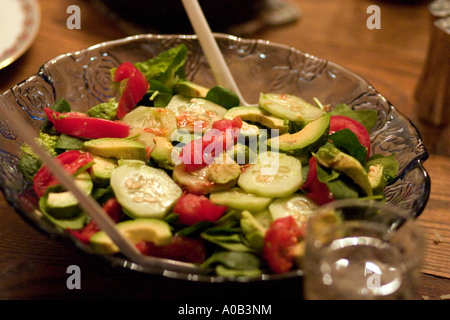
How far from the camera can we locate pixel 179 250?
3.17 feet

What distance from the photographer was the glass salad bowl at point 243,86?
1.16 metres

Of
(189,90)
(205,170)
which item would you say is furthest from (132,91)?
(205,170)

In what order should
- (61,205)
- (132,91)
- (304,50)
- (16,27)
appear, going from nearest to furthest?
(61,205) → (132,91) → (16,27) → (304,50)

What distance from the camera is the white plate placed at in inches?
68.6

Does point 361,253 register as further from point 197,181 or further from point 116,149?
point 116,149

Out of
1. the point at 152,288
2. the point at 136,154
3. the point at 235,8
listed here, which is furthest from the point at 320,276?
the point at 235,8

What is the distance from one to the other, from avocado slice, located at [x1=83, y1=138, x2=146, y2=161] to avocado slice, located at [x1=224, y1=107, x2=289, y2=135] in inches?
9.7

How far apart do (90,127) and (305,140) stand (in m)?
0.51

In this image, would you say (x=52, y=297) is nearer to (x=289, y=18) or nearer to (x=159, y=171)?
(x=159, y=171)

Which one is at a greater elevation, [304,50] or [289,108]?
[289,108]

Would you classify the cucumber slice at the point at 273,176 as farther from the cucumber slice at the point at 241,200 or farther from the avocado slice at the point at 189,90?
the avocado slice at the point at 189,90

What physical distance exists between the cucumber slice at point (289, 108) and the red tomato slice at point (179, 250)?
466 mm

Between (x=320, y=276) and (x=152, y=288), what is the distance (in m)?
0.39

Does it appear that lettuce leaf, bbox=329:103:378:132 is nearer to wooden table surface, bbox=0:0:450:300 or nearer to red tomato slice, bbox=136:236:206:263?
wooden table surface, bbox=0:0:450:300
